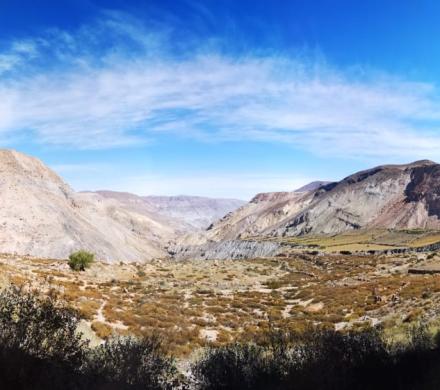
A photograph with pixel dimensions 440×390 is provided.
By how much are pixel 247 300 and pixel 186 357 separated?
21497 millimetres

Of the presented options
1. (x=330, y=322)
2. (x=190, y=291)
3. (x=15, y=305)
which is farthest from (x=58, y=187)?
(x=15, y=305)

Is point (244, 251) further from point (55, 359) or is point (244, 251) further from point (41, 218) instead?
point (55, 359)

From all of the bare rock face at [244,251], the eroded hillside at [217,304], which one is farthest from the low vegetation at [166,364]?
the bare rock face at [244,251]

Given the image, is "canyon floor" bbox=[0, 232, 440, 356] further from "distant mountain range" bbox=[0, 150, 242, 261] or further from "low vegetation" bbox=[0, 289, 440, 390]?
"distant mountain range" bbox=[0, 150, 242, 261]

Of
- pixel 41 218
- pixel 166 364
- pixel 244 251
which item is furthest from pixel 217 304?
pixel 244 251

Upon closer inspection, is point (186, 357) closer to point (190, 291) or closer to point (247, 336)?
point (247, 336)

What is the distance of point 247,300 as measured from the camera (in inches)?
1614

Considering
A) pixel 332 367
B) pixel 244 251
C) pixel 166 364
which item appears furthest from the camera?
pixel 244 251

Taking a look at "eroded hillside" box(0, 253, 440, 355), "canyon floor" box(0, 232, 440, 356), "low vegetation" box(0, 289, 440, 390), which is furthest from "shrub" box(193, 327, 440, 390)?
"canyon floor" box(0, 232, 440, 356)

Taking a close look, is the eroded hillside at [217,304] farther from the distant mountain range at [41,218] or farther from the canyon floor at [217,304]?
the distant mountain range at [41,218]

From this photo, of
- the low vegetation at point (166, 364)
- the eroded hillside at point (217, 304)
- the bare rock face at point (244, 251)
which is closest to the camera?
the low vegetation at point (166, 364)

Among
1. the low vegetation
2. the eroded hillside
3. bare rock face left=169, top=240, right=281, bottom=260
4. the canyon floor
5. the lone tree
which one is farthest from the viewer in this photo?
bare rock face left=169, top=240, right=281, bottom=260

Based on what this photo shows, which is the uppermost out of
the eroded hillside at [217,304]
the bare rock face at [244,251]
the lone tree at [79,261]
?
the lone tree at [79,261]

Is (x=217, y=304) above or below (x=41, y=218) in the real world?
below
